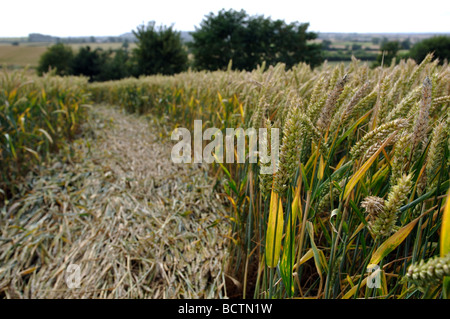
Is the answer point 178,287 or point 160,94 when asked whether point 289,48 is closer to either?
point 160,94

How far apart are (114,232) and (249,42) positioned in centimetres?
2394

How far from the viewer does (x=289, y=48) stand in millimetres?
22266

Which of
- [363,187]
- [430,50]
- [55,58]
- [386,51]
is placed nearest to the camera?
[363,187]

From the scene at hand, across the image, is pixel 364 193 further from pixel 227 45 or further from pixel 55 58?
pixel 55 58

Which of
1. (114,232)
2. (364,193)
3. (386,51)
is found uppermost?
(386,51)

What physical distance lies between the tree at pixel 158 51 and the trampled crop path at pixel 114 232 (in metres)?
22.1

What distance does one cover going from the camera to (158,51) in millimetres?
23453

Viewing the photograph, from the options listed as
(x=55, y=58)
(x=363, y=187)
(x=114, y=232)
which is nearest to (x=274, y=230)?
(x=363, y=187)

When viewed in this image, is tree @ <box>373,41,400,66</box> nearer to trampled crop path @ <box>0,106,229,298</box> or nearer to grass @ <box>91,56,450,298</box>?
grass @ <box>91,56,450,298</box>

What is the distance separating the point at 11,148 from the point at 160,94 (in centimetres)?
269

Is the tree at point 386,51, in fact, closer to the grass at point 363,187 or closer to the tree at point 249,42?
the grass at point 363,187

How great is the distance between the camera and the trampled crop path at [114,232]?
1.60 meters

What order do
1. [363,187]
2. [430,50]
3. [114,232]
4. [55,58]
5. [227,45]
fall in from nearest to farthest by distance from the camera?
[363,187] → [114,232] → [430,50] → [227,45] → [55,58]

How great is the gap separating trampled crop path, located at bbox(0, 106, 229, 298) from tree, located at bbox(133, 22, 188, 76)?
22.1 metres
